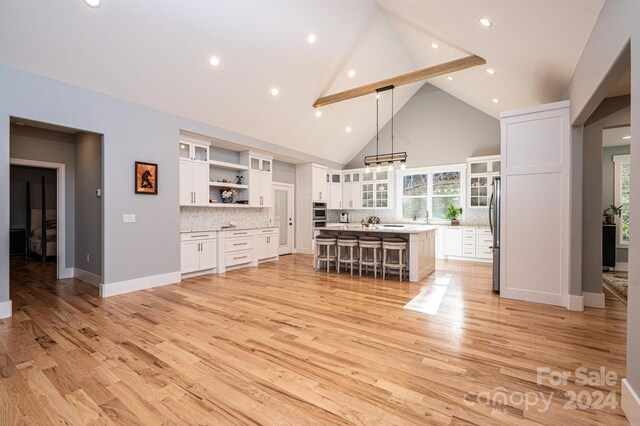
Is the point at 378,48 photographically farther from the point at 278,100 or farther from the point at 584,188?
the point at 584,188

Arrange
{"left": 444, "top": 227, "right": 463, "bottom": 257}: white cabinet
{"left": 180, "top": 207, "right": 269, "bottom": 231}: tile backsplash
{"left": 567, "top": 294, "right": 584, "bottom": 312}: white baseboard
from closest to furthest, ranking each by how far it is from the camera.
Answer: {"left": 567, "top": 294, "right": 584, "bottom": 312}: white baseboard
{"left": 180, "top": 207, "right": 269, "bottom": 231}: tile backsplash
{"left": 444, "top": 227, "right": 463, "bottom": 257}: white cabinet

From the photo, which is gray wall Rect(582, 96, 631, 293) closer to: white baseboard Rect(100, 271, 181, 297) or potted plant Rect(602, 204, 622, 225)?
potted plant Rect(602, 204, 622, 225)

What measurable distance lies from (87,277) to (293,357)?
4681 millimetres

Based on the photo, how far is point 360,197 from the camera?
30.6 feet

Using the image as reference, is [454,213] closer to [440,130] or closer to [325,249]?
[440,130]

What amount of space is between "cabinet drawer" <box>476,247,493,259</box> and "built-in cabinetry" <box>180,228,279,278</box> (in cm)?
512

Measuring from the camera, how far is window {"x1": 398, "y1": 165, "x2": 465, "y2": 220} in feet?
Answer: 26.2

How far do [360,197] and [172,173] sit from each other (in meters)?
5.79

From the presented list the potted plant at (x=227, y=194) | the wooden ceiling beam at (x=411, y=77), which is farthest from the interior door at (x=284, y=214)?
the wooden ceiling beam at (x=411, y=77)

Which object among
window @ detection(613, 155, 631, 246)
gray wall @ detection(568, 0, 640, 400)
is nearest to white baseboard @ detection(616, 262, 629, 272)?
window @ detection(613, 155, 631, 246)

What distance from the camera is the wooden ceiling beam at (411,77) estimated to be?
4684 mm

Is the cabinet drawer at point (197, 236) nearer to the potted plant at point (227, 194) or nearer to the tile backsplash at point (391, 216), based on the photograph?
the potted plant at point (227, 194)

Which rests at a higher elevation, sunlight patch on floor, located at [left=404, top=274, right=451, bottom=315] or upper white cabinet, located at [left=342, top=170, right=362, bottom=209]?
upper white cabinet, located at [left=342, top=170, right=362, bottom=209]

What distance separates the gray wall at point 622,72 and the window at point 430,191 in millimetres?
5148
